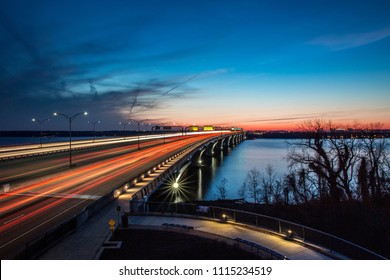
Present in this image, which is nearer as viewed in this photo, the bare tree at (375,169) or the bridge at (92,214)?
the bridge at (92,214)

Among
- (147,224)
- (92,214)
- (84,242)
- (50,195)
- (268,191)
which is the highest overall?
(50,195)

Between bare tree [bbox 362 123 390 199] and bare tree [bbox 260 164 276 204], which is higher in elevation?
bare tree [bbox 362 123 390 199]

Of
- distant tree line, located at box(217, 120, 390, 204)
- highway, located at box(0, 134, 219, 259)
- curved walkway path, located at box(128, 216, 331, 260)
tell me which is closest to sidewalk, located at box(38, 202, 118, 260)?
highway, located at box(0, 134, 219, 259)

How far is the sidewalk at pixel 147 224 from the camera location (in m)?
14.7

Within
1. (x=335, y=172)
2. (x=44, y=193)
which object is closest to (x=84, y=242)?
(x=44, y=193)

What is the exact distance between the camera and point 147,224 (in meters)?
20.0

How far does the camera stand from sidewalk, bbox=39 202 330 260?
14656mm

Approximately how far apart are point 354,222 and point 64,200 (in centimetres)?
2607

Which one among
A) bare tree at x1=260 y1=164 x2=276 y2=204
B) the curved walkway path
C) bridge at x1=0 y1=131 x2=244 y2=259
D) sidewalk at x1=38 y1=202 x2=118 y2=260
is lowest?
bare tree at x1=260 y1=164 x2=276 y2=204

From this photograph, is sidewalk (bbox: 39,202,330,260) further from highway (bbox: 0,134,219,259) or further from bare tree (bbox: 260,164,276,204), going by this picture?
bare tree (bbox: 260,164,276,204)

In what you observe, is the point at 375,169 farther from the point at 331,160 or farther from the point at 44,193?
the point at 44,193

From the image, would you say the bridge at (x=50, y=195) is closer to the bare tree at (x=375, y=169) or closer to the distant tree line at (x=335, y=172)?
the distant tree line at (x=335, y=172)

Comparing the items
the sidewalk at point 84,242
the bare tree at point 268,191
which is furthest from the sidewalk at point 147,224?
the bare tree at point 268,191
